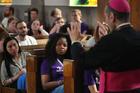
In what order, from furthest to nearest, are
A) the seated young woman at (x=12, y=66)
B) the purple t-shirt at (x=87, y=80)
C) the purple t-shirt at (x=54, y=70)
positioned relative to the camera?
1. the seated young woman at (x=12, y=66)
2. the purple t-shirt at (x=54, y=70)
3. the purple t-shirt at (x=87, y=80)

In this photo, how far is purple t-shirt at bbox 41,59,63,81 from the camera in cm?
461

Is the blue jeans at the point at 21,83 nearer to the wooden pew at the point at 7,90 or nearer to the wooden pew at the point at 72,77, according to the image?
the wooden pew at the point at 7,90

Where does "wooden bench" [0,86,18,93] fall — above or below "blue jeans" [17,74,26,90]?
below

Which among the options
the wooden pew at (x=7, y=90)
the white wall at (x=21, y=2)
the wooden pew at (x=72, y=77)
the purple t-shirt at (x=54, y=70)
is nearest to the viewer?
the wooden pew at (x=72, y=77)

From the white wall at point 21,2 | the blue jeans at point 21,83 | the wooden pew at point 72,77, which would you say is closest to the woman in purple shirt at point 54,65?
the wooden pew at point 72,77

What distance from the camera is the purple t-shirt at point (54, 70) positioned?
461 cm

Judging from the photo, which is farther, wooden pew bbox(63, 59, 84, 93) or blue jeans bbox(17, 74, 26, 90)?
blue jeans bbox(17, 74, 26, 90)

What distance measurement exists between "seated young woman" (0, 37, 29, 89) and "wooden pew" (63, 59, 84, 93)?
1043mm

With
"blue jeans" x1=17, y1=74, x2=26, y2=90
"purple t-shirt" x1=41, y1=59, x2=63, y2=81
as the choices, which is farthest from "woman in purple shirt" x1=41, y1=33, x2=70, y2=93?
"blue jeans" x1=17, y1=74, x2=26, y2=90

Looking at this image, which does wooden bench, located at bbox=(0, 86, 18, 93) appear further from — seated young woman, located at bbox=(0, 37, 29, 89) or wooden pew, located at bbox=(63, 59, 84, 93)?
wooden pew, located at bbox=(63, 59, 84, 93)

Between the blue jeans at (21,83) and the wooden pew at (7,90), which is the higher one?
the blue jeans at (21,83)

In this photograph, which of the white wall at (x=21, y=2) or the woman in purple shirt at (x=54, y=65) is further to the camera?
the white wall at (x=21, y=2)

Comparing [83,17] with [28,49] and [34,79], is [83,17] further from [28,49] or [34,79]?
[34,79]

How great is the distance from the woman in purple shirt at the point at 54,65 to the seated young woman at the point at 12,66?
1.72ft
